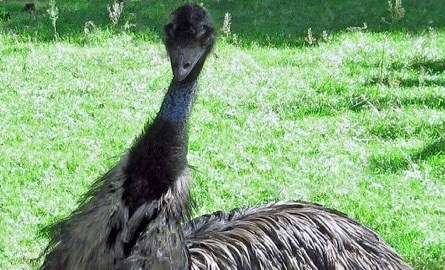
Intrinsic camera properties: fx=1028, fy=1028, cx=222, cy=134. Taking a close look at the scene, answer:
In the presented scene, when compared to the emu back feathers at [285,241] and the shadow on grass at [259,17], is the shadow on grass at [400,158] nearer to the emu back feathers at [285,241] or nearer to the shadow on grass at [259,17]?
the emu back feathers at [285,241]

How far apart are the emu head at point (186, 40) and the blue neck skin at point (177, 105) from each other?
0.04 metres

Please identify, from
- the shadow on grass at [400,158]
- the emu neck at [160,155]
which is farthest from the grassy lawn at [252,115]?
the emu neck at [160,155]

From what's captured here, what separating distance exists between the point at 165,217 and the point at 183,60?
59 centimetres

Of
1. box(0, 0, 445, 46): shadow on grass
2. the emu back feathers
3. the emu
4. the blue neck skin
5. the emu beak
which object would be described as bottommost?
box(0, 0, 445, 46): shadow on grass

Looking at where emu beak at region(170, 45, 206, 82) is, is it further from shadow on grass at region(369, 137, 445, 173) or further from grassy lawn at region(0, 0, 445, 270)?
shadow on grass at region(369, 137, 445, 173)

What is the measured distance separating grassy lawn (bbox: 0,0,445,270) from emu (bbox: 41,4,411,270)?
0.60 meters

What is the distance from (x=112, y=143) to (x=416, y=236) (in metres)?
2.37

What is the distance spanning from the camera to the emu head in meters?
3.80

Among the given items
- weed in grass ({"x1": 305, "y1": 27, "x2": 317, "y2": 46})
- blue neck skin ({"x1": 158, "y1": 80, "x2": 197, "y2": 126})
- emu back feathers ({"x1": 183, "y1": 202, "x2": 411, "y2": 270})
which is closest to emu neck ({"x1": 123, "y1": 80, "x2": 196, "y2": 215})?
blue neck skin ({"x1": 158, "y1": 80, "x2": 197, "y2": 126})

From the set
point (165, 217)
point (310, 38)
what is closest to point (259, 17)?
point (310, 38)

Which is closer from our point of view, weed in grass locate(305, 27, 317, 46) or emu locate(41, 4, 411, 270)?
emu locate(41, 4, 411, 270)

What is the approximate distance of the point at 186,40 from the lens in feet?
12.6

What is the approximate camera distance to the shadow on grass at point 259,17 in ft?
35.8

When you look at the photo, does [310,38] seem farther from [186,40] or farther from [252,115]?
[186,40]
